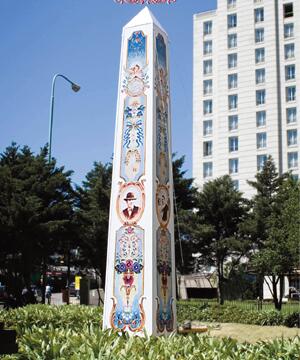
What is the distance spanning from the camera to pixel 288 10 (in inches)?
2309

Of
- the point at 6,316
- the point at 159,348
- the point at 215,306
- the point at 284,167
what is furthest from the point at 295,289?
the point at 159,348

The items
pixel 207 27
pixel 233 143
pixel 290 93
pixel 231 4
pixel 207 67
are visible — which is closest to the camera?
pixel 290 93

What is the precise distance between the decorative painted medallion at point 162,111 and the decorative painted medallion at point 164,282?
1.12 metres

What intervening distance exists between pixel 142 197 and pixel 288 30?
5247 centimetres

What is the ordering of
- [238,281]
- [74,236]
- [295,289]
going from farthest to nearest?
[295,289] < [238,281] < [74,236]

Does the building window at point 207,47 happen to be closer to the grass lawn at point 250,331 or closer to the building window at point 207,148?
the building window at point 207,148

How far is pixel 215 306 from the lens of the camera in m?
22.0

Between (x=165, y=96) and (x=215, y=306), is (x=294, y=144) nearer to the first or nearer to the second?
(x=215, y=306)

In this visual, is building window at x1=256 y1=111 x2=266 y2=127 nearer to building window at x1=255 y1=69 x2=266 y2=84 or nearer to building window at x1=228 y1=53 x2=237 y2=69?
building window at x1=255 y1=69 x2=266 y2=84

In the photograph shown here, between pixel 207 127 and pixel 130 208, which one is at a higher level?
pixel 207 127

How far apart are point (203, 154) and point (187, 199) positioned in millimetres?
28680

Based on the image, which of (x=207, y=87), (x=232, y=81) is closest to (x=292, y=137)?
(x=232, y=81)

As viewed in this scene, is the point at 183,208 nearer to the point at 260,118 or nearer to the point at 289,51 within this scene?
the point at 260,118

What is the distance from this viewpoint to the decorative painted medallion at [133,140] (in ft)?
33.8
